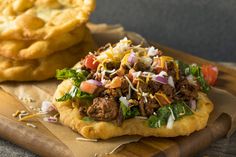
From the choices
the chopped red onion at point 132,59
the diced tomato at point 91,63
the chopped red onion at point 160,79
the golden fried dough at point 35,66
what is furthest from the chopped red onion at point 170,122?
the golden fried dough at point 35,66

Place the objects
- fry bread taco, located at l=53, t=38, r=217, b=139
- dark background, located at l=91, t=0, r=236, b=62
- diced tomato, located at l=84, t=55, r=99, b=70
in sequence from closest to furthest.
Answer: fry bread taco, located at l=53, t=38, r=217, b=139 < diced tomato, located at l=84, t=55, r=99, b=70 < dark background, located at l=91, t=0, r=236, b=62

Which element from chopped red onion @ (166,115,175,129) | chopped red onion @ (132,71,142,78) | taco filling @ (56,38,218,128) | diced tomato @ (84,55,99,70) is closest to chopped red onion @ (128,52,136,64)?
taco filling @ (56,38,218,128)

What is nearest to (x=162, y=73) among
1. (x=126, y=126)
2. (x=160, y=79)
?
Result: (x=160, y=79)

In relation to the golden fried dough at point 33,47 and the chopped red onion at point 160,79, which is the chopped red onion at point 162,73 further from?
the golden fried dough at point 33,47

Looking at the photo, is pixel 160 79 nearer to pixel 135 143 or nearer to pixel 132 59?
pixel 132 59

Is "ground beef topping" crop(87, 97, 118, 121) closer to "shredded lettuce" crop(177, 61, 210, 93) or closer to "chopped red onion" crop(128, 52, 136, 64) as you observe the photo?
"chopped red onion" crop(128, 52, 136, 64)

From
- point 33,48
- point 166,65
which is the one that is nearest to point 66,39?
point 33,48

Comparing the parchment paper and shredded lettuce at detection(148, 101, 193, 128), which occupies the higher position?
shredded lettuce at detection(148, 101, 193, 128)

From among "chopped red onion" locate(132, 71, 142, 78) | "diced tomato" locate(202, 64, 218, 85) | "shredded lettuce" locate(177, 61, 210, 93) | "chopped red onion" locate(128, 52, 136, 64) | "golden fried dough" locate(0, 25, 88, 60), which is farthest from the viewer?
"diced tomato" locate(202, 64, 218, 85)

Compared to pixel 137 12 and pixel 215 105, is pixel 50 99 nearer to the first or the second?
pixel 215 105
